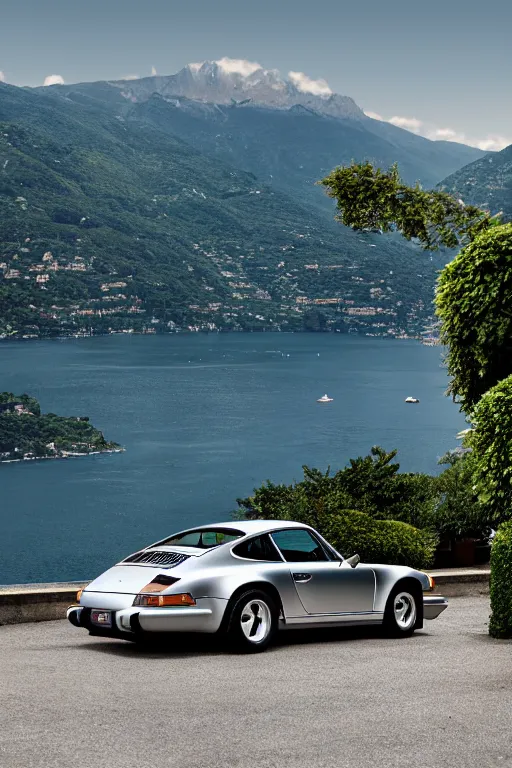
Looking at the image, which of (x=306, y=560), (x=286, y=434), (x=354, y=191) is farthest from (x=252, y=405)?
(x=306, y=560)

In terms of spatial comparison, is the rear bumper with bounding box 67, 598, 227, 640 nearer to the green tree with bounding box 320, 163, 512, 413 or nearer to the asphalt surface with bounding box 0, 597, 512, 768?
the asphalt surface with bounding box 0, 597, 512, 768

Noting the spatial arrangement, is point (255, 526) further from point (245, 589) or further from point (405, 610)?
point (405, 610)

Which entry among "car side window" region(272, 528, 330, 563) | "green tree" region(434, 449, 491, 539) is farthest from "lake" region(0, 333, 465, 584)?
"car side window" region(272, 528, 330, 563)

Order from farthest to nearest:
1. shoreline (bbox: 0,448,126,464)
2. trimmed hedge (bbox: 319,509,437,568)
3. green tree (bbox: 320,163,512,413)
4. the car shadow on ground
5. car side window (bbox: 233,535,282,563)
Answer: shoreline (bbox: 0,448,126,464)
green tree (bbox: 320,163,512,413)
trimmed hedge (bbox: 319,509,437,568)
car side window (bbox: 233,535,282,563)
the car shadow on ground

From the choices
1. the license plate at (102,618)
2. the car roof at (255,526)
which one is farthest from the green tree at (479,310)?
the license plate at (102,618)

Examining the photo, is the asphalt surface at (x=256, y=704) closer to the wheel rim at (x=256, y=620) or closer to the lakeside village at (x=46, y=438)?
the wheel rim at (x=256, y=620)

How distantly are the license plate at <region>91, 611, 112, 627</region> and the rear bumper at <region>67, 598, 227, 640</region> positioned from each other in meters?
0.04

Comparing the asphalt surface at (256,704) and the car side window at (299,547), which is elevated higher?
the car side window at (299,547)

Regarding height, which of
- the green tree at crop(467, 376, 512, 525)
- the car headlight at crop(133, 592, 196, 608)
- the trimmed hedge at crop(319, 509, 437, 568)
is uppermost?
the green tree at crop(467, 376, 512, 525)

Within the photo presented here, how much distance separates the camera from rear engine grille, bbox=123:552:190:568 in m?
10.3

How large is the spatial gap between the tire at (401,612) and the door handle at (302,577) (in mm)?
1272

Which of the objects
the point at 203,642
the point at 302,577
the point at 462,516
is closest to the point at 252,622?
the point at 203,642

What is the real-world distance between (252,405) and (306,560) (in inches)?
5899

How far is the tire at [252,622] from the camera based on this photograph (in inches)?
400
